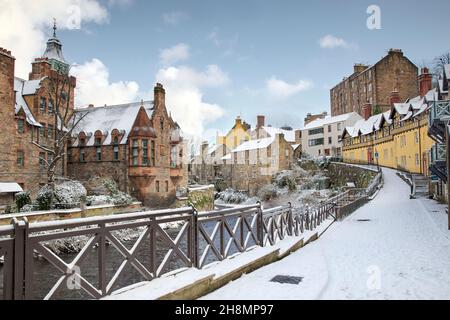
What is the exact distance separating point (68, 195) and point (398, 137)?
127ft

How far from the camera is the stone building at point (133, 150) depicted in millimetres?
30688

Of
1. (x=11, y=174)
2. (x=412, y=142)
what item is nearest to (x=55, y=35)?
(x=11, y=174)

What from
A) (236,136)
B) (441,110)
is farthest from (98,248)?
(236,136)

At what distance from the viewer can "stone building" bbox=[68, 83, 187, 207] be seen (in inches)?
1208

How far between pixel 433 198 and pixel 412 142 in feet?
42.7

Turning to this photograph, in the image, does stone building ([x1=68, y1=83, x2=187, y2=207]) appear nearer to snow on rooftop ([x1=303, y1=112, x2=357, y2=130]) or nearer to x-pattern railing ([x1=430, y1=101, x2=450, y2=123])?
x-pattern railing ([x1=430, y1=101, x2=450, y2=123])

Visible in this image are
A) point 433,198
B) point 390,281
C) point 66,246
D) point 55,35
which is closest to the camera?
point 390,281

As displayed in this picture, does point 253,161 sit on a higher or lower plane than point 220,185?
higher

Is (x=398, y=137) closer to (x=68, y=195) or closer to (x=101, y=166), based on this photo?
(x=101, y=166)

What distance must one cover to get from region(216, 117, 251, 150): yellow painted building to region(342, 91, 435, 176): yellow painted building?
66.3ft

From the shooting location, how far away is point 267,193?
165ft

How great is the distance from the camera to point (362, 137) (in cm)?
5425

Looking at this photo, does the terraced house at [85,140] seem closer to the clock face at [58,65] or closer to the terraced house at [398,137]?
the clock face at [58,65]
